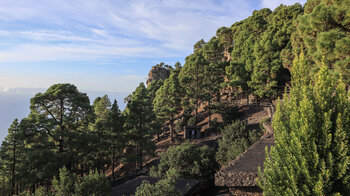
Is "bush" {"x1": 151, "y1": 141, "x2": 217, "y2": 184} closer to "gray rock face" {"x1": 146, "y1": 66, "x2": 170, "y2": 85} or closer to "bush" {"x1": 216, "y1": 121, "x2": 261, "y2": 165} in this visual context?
"bush" {"x1": 216, "y1": 121, "x2": 261, "y2": 165}

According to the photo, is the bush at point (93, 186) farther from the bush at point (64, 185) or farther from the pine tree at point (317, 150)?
the pine tree at point (317, 150)

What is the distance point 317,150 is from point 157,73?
254ft

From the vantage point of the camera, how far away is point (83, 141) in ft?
74.0

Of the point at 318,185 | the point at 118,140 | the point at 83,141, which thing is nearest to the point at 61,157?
the point at 83,141

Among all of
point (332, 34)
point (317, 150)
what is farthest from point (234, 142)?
point (317, 150)

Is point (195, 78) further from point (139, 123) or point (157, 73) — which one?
point (157, 73)

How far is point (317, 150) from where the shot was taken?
5.64 metres

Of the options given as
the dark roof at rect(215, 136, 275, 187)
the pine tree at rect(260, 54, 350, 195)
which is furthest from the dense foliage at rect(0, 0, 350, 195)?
the dark roof at rect(215, 136, 275, 187)

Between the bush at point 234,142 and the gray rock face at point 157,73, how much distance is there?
59.4 metres

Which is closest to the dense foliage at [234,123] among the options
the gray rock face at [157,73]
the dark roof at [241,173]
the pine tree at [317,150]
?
the pine tree at [317,150]

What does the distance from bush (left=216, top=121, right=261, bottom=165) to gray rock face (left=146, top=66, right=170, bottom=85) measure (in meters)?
59.4

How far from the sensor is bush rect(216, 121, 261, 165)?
19094mm

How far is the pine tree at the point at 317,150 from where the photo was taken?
5355 millimetres

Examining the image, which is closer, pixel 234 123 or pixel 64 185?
pixel 64 185
